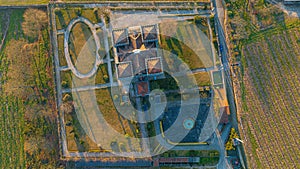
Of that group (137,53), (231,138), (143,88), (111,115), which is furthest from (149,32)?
(231,138)

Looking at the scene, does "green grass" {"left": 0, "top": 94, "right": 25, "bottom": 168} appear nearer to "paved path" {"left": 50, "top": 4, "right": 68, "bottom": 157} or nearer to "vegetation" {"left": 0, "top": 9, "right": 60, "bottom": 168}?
"vegetation" {"left": 0, "top": 9, "right": 60, "bottom": 168}

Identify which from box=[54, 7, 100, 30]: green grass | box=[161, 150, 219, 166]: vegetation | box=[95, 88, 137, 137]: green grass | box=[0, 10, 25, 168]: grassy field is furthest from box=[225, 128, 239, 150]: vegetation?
box=[0, 10, 25, 168]: grassy field

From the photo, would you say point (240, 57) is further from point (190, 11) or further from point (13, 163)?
point (13, 163)

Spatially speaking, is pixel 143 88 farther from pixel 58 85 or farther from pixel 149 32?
pixel 58 85

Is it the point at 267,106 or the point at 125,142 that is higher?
the point at 267,106

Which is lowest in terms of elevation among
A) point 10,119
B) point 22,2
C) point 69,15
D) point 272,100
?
point 10,119

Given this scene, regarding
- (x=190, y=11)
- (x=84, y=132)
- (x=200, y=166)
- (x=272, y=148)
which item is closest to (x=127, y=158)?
(x=84, y=132)
